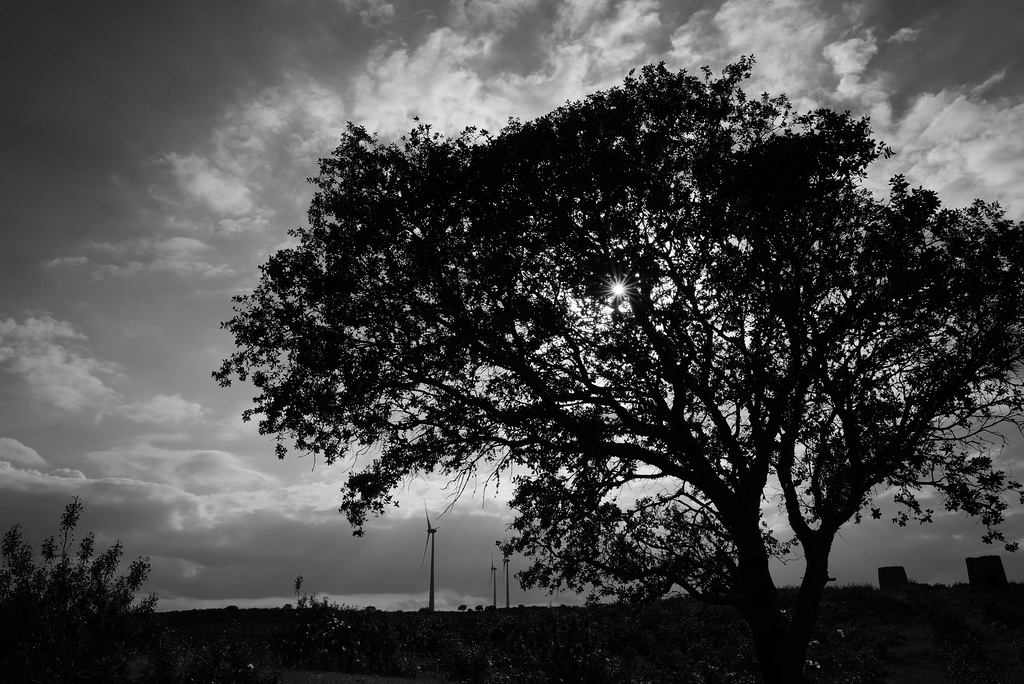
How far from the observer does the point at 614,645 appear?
95.6 ft

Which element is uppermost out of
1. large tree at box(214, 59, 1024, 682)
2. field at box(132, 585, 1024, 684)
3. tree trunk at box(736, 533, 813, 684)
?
large tree at box(214, 59, 1024, 682)

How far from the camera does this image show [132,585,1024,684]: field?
22266mm

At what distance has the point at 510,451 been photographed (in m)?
15.7

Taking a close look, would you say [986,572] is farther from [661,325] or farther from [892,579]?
[661,325]

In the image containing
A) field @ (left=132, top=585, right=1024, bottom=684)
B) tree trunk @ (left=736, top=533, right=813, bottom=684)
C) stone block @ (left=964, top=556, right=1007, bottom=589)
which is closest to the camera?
tree trunk @ (left=736, top=533, right=813, bottom=684)

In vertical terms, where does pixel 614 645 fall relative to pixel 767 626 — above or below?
below

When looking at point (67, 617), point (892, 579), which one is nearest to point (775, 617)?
point (67, 617)

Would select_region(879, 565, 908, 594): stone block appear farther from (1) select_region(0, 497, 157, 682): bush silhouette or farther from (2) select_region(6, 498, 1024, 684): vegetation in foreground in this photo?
(1) select_region(0, 497, 157, 682): bush silhouette

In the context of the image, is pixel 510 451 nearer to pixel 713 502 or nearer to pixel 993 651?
pixel 713 502

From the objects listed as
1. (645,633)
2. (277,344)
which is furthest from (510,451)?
(645,633)

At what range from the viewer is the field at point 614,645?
2227 centimetres

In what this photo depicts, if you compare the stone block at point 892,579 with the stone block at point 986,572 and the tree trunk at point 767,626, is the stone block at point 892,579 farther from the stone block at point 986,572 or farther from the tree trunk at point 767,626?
the tree trunk at point 767,626

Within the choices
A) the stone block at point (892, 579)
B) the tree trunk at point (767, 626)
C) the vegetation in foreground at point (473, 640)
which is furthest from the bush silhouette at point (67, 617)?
the stone block at point (892, 579)

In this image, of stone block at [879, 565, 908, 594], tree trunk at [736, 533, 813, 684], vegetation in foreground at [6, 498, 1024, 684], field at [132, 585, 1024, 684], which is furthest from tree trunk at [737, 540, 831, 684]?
stone block at [879, 565, 908, 594]
